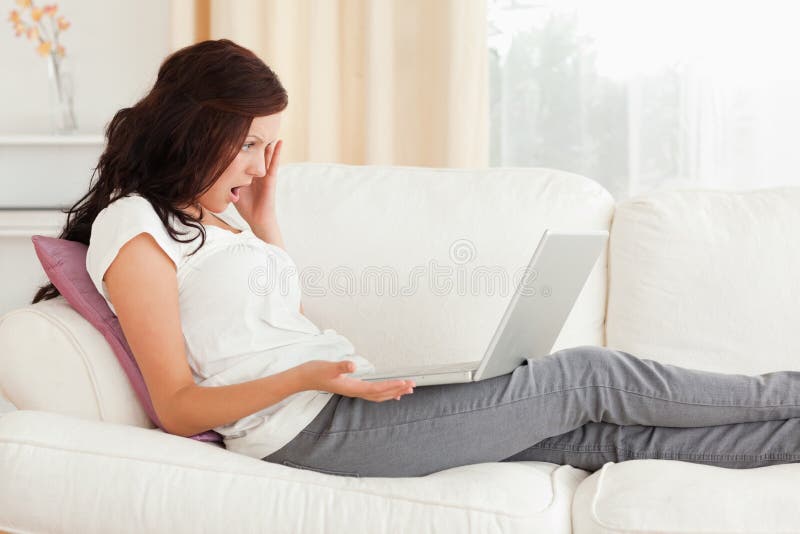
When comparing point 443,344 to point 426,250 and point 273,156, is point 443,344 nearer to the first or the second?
point 426,250

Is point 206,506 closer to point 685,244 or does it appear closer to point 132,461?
point 132,461

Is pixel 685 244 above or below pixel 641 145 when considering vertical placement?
below

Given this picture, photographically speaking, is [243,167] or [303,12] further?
[303,12]

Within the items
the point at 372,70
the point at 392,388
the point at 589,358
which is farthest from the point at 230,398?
the point at 372,70

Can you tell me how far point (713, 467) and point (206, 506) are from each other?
2.57 feet

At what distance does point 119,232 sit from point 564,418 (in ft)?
2.55

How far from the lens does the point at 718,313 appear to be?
1.76 metres

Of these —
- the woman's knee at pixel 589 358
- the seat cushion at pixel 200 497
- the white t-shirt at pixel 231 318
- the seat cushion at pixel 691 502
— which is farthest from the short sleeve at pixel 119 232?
the seat cushion at pixel 691 502

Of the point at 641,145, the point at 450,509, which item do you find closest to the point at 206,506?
the point at 450,509

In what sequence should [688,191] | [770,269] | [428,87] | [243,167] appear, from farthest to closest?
[428,87]
[688,191]
[770,269]
[243,167]

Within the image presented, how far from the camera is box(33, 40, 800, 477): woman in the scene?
1.34m

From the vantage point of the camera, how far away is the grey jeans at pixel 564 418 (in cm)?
135

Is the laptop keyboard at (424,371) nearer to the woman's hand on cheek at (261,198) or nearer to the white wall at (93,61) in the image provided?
the woman's hand on cheek at (261,198)

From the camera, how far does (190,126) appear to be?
1461 mm
